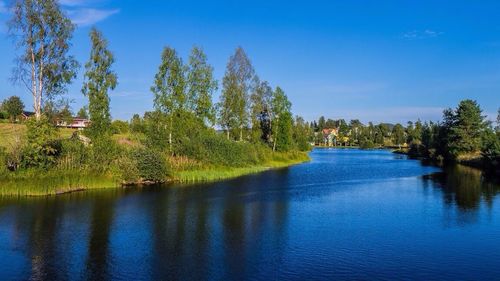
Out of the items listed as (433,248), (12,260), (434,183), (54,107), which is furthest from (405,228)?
(54,107)

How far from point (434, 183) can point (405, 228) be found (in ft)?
80.7

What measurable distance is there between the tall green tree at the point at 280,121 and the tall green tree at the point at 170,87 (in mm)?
29488

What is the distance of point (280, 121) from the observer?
7550 centimetres

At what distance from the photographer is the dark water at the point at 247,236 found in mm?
15109

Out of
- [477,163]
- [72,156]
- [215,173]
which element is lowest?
[477,163]

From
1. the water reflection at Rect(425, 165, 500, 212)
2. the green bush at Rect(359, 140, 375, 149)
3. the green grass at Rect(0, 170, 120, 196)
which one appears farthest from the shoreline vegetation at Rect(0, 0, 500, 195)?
the green bush at Rect(359, 140, 375, 149)

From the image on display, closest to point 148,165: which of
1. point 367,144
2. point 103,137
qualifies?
point 103,137

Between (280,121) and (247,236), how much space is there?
5623 cm

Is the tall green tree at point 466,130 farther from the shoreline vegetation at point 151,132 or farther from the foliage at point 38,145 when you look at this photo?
the foliage at point 38,145

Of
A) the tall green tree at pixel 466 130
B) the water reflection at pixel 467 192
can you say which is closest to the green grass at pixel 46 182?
the water reflection at pixel 467 192

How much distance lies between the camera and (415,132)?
149750 millimetres

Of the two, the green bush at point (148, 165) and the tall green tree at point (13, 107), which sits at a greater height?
the tall green tree at point (13, 107)

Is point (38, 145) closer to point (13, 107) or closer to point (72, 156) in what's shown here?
point (72, 156)

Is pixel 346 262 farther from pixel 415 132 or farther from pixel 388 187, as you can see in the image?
pixel 415 132
